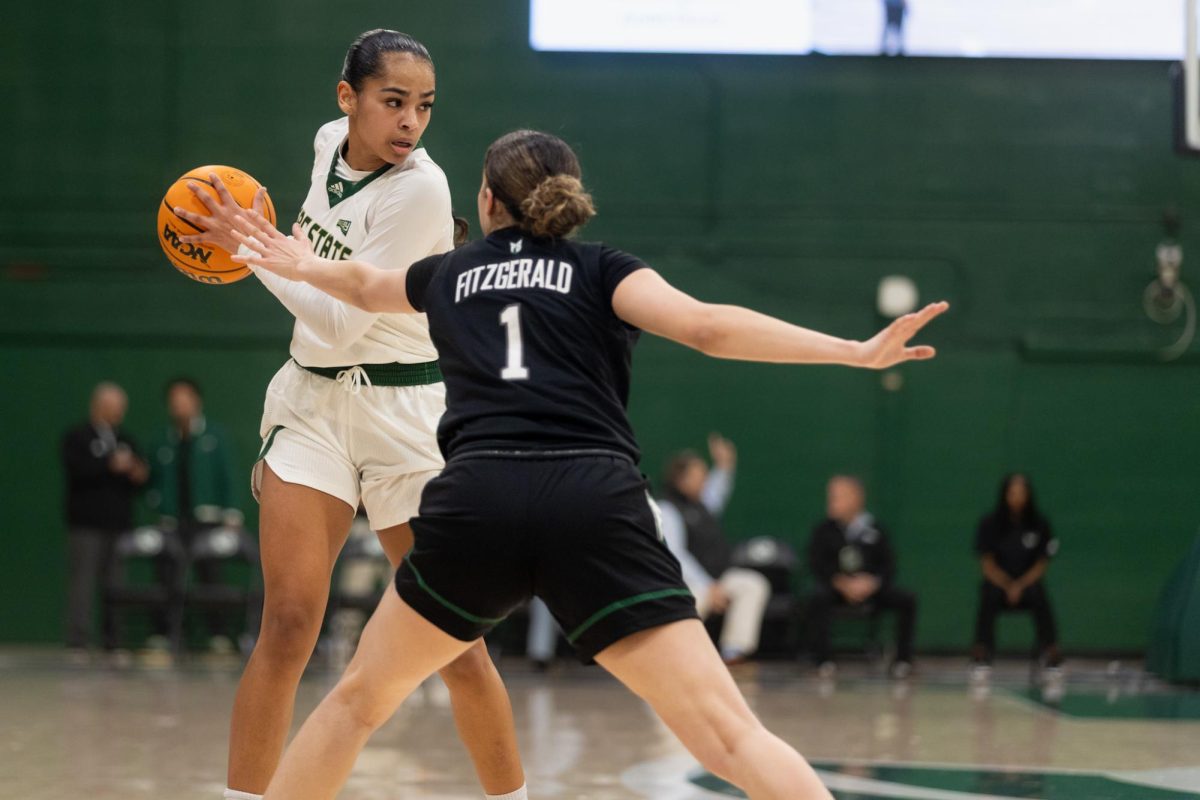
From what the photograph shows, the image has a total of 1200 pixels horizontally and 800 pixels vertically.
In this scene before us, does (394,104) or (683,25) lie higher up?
(683,25)

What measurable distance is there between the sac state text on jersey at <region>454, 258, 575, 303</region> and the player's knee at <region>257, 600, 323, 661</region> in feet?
3.52

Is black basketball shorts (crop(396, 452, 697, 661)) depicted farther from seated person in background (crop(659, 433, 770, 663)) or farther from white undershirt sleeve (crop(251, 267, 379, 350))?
seated person in background (crop(659, 433, 770, 663))

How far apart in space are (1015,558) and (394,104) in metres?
8.97

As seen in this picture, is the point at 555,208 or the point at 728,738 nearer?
the point at 728,738

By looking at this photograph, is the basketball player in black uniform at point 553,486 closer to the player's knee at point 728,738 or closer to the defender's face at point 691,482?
the player's knee at point 728,738

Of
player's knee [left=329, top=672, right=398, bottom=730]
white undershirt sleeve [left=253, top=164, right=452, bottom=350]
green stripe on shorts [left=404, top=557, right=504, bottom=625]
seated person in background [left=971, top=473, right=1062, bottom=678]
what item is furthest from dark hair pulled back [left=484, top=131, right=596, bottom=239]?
seated person in background [left=971, top=473, right=1062, bottom=678]

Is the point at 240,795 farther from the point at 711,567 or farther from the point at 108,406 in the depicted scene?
the point at 108,406

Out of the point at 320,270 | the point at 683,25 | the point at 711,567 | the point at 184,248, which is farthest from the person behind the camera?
the point at 683,25

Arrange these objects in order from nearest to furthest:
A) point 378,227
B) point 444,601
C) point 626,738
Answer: point 444,601 < point 378,227 < point 626,738

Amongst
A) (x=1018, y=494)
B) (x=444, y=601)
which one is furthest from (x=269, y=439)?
(x=1018, y=494)

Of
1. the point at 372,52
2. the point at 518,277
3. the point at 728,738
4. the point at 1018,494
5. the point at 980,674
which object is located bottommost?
the point at 980,674

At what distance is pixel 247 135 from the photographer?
13.3 metres

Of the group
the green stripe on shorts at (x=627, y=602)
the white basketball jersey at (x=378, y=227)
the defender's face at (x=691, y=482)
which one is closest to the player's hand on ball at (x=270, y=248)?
the white basketball jersey at (x=378, y=227)

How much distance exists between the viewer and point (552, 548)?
3.09 m
